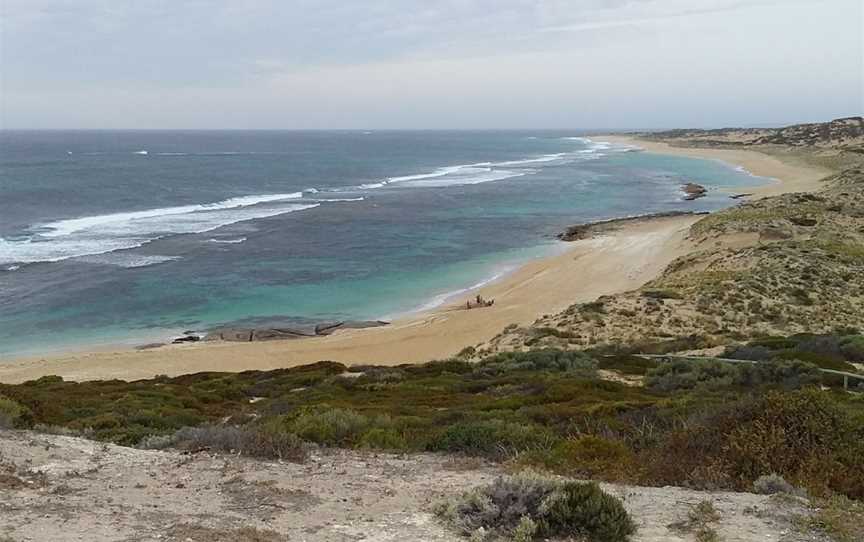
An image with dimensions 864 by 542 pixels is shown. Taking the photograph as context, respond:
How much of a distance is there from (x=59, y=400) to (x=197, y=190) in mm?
62336

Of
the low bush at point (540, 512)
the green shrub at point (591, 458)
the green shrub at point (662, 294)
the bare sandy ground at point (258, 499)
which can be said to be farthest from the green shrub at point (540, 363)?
the low bush at point (540, 512)

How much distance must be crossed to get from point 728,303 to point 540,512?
65.3ft

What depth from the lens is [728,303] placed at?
23.8 m

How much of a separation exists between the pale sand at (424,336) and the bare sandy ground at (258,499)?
48.6ft

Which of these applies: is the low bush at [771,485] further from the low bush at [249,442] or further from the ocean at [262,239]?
the ocean at [262,239]

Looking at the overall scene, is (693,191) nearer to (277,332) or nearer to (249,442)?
(277,332)

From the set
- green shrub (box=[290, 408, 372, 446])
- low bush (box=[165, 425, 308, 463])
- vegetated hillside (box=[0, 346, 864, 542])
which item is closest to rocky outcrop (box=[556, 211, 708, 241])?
vegetated hillside (box=[0, 346, 864, 542])

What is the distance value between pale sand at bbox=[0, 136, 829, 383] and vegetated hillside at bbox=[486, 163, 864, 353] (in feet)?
6.68

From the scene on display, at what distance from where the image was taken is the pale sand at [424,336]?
22922 mm

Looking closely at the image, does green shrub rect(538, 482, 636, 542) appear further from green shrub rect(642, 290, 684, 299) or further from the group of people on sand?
the group of people on sand

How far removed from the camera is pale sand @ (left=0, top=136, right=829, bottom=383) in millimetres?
22922

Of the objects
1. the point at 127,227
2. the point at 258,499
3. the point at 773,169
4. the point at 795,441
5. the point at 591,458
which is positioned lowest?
the point at 127,227

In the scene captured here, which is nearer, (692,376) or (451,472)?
(451,472)

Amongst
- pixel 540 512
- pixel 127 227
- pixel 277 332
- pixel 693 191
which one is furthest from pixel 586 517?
pixel 693 191
